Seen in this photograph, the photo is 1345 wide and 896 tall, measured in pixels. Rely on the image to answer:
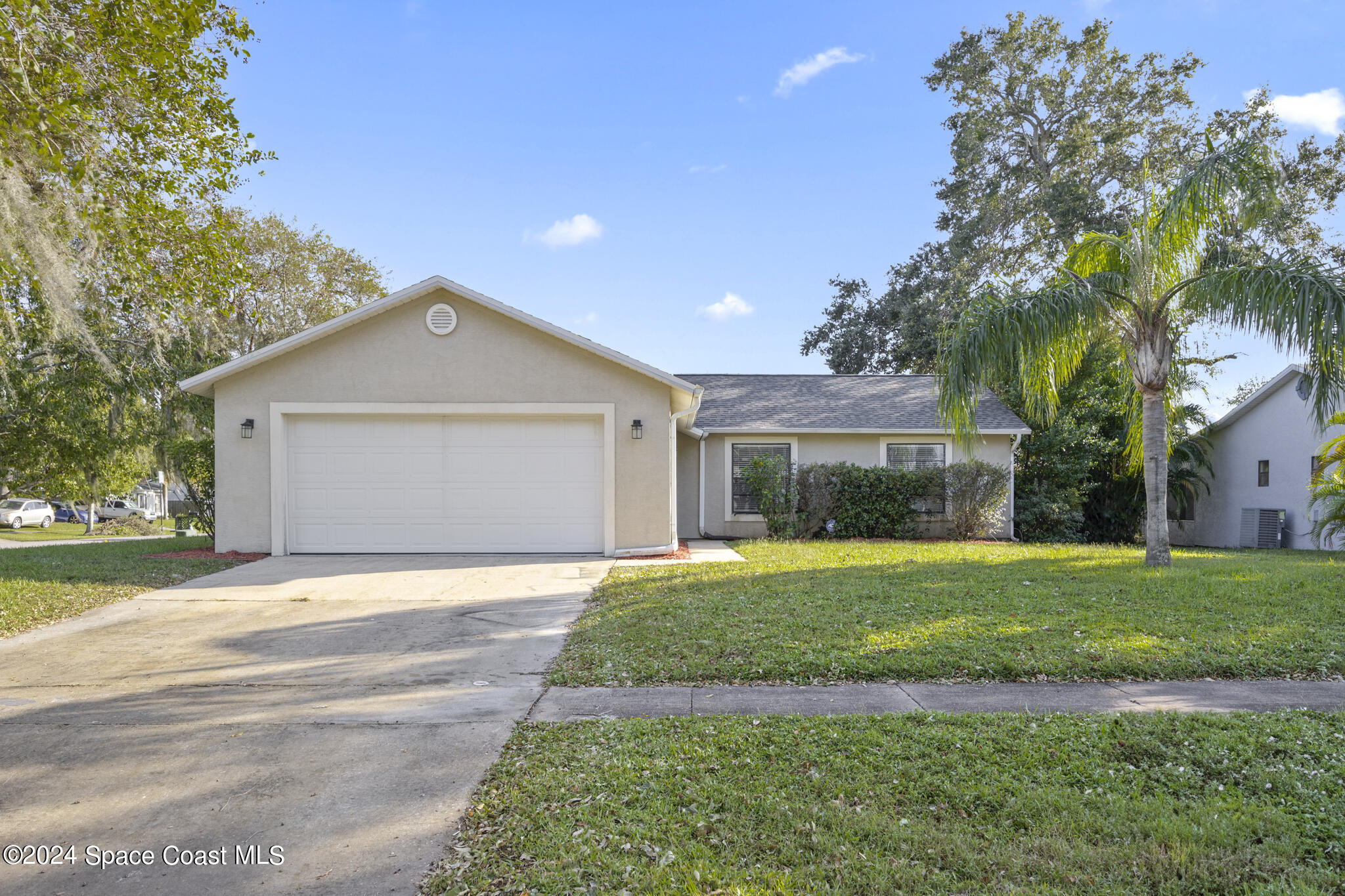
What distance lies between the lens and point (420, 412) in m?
11.5

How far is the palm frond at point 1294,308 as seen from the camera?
321 inches

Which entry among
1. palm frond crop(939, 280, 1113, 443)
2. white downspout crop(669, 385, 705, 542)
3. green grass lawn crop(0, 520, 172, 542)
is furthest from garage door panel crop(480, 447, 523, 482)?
green grass lawn crop(0, 520, 172, 542)

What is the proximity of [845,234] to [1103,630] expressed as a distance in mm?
18623

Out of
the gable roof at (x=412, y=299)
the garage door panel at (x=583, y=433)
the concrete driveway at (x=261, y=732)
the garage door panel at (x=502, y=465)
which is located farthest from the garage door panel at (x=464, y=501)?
the concrete driveway at (x=261, y=732)

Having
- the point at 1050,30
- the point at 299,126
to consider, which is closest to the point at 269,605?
the point at 299,126

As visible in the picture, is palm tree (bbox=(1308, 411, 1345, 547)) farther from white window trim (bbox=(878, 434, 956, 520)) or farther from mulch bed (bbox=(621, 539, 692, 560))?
mulch bed (bbox=(621, 539, 692, 560))

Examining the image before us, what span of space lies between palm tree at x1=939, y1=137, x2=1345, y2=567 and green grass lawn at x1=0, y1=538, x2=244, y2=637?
10.1 metres

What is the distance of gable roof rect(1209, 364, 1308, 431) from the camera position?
15500 mm

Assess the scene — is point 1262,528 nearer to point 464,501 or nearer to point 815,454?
point 815,454

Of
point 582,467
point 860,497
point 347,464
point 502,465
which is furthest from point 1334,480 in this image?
point 347,464

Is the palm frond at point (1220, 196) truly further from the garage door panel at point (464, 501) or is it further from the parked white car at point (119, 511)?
the parked white car at point (119, 511)

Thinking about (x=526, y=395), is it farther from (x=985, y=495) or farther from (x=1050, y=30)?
(x=1050, y=30)

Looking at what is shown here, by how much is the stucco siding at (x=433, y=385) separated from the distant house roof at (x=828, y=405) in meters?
3.18

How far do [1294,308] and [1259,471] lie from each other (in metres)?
11.2
